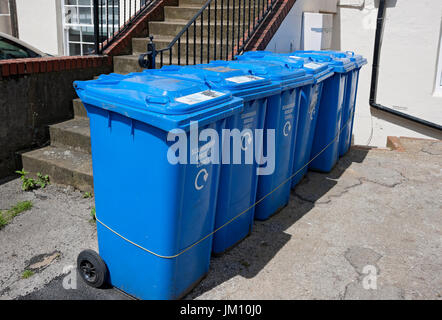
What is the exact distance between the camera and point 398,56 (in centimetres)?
766

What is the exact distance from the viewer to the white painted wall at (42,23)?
9.70 meters

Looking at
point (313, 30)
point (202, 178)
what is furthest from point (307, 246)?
point (313, 30)

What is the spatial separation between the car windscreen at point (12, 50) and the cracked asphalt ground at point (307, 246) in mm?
2082

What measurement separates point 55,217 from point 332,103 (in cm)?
336

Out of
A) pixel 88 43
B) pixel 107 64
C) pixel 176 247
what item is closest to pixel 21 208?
pixel 176 247

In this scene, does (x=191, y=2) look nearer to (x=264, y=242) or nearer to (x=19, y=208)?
(x=19, y=208)

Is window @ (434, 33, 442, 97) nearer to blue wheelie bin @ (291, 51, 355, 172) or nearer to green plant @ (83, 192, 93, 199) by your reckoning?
blue wheelie bin @ (291, 51, 355, 172)

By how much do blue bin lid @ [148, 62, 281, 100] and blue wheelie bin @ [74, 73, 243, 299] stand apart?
0.20 metres

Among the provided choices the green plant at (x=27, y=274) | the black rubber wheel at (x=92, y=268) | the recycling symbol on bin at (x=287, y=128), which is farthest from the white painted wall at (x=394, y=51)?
the green plant at (x=27, y=274)

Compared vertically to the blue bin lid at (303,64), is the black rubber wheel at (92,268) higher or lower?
lower

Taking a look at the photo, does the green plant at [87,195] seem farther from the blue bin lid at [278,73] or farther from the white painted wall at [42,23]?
the white painted wall at [42,23]

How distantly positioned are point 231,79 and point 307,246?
1541mm

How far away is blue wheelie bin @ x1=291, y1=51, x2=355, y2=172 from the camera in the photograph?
4.98m

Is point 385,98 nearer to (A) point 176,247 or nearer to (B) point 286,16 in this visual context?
(B) point 286,16
